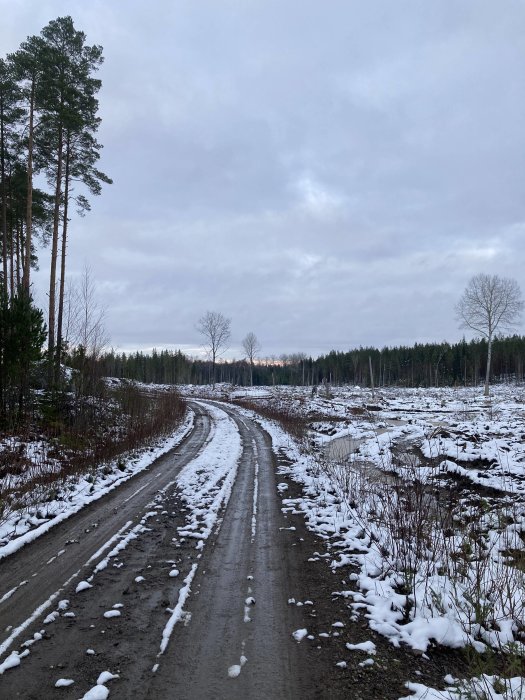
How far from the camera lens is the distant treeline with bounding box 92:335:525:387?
8331cm

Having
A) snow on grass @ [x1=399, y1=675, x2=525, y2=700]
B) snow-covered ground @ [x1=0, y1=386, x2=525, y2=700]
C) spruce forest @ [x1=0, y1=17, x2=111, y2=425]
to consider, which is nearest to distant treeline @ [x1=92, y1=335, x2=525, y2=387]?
spruce forest @ [x1=0, y1=17, x2=111, y2=425]

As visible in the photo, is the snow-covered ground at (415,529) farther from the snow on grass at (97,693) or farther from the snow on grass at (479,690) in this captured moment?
the snow on grass at (97,693)

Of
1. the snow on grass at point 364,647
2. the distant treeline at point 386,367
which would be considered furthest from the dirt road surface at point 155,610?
the distant treeline at point 386,367

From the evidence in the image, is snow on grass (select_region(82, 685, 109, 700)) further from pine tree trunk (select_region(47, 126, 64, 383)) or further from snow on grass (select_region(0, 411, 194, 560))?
pine tree trunk (select_region(47, 126, 64, 383))

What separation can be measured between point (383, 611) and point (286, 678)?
4.90 feet

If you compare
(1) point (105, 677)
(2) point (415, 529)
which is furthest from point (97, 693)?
(2) point (415, 529)

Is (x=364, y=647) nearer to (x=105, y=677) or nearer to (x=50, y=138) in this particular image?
(x=105, y=677)

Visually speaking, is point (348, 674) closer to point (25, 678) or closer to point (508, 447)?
point (25, 678)

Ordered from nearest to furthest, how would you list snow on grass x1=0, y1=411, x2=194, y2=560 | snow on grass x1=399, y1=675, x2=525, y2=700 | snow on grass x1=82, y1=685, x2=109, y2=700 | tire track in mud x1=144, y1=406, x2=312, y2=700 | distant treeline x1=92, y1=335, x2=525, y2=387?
snow on grass x1=399, y1=675, x2=525, y2=700 → snow on grass x1=82, y1=685, x2=109, y2=700 → tire track in mud x1=144, y1=406, x2=312, y2=700 → snow on grass x1=0, y1=411, x2=194, y2=560 → distant treeline x1=92, y1=335, x2=525, y2=387

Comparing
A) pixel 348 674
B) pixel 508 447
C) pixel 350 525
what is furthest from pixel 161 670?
pixel 508 447

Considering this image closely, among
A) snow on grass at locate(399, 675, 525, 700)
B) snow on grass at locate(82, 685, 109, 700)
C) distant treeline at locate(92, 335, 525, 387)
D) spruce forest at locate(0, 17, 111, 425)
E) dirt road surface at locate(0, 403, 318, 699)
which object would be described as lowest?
dirt road surface at locate(0, 403, 318, 699)

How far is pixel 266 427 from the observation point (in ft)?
72.1

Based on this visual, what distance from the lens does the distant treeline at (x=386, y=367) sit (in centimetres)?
8331

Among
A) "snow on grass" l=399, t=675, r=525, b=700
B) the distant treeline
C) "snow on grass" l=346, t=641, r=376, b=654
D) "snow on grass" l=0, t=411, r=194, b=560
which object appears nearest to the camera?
"snow on grass" l=399, t=675, r=525, b=700
